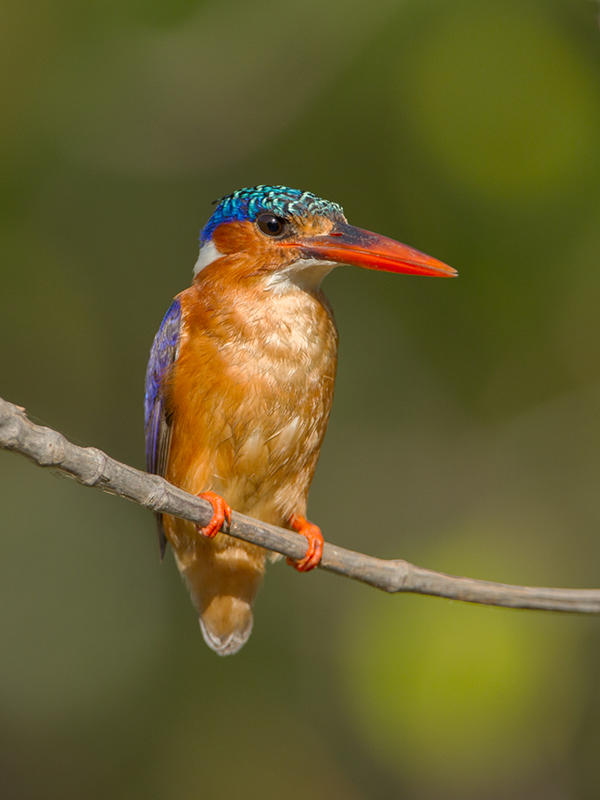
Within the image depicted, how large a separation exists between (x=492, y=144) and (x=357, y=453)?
1941mm

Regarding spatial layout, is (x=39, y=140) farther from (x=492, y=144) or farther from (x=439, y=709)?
(x=439, y=709)

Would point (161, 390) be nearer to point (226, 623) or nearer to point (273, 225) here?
point (273, 225)

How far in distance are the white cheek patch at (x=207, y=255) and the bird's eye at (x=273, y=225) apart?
9.0 inches

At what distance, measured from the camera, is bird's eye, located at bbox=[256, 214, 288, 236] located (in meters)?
3.03

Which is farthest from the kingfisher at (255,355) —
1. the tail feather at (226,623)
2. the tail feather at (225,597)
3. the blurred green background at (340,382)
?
the blurred green background at (340,382)

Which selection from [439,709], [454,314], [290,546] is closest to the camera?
[290,546]

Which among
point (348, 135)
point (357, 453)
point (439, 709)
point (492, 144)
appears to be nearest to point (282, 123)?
point (348, 135)

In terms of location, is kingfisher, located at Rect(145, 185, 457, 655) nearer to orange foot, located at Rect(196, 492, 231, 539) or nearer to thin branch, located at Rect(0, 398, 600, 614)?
orange foot, located at Rect(196, 492, 231, 539)

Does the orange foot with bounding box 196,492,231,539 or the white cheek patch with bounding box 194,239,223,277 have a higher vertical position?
the white cheek patch with bounding box 194,239,223,277

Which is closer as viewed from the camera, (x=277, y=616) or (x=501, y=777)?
(x=501, y=777)

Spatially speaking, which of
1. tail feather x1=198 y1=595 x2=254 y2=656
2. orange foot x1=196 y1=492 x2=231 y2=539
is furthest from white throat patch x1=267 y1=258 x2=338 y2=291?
tail feather x1=198 y1=595 x2=254 y2=656

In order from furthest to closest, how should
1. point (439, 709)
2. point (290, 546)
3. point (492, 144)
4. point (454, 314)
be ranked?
point (454, 314) → point (492, 144) → point (439, 709) → point (290, 546)

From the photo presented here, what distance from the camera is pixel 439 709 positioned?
3.53 meters

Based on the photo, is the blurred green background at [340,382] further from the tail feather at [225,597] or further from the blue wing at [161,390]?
the blue wing at [161,390]
